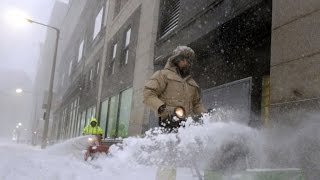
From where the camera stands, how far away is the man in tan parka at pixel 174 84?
501 cm

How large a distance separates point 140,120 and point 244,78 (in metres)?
5.03

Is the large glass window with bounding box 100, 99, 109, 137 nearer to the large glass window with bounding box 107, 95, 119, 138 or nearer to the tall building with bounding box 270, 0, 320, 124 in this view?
the large glass window with bounding box 107, 95, 119, 138

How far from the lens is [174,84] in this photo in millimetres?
5129

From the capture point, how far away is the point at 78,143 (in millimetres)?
13883

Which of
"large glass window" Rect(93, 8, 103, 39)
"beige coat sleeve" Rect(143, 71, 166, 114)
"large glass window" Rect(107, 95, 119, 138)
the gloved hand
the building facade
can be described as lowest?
the gloved hand

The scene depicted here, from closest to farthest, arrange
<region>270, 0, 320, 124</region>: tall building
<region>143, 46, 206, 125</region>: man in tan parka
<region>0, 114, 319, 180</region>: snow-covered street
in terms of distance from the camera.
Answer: <region>0, 114, 319, 180</region>: snow-covered street → <region>143, 46, 206, 125</region>: man in tan parka → <region>270, 0, 320, 124</region>: tall building

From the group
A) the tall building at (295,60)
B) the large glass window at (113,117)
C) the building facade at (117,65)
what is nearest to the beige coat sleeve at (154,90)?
the tall building at (295,60)

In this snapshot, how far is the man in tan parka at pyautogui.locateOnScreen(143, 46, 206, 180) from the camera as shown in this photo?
4.96m

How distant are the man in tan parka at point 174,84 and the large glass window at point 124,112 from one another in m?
10.6

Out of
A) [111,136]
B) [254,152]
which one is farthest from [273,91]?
[111,136]

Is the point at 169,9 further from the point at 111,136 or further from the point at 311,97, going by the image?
the point at 311,97

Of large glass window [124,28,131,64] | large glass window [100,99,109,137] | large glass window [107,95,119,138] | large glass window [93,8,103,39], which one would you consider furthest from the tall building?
large glass window [93,8,103,39]

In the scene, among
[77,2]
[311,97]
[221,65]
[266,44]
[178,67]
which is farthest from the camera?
[77,2]

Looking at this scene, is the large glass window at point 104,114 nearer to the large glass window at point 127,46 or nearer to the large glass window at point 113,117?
the large glass window at point 113,117
